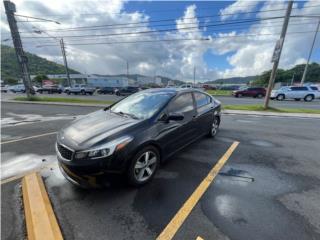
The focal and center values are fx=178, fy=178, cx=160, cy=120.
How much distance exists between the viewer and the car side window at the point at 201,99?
4520mm

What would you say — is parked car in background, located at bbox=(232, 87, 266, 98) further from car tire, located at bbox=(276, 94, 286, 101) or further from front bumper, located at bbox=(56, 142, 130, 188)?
front bumper, located at bbox=(56, 142, 130, 188)

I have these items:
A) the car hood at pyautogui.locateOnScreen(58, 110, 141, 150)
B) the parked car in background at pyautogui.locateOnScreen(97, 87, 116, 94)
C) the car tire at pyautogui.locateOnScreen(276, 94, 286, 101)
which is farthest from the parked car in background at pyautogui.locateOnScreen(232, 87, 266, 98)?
the car hood at pyautogui.locateOnScreen(58, 110, 141, 150)

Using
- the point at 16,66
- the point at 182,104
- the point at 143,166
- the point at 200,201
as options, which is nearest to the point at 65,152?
the point at 143,166

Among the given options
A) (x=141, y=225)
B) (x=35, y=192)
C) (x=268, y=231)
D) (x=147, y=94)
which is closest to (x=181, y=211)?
(x=141, y=225)

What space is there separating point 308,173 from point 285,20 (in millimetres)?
10378

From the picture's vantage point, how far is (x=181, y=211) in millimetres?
2406

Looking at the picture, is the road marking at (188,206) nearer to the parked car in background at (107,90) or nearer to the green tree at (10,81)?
the parked car in background at (107,90)

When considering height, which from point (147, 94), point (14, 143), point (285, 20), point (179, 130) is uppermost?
point (285, 20)

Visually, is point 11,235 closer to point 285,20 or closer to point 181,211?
point 181,211

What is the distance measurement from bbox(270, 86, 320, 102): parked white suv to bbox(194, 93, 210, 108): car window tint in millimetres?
21973

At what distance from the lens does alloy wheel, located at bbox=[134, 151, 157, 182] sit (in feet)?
9.41

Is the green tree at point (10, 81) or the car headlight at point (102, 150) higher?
the car headlight at point (102, 150)

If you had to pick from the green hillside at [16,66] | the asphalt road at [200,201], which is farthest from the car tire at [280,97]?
the green hillside at [16,66]

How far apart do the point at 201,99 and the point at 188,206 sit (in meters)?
2.93
